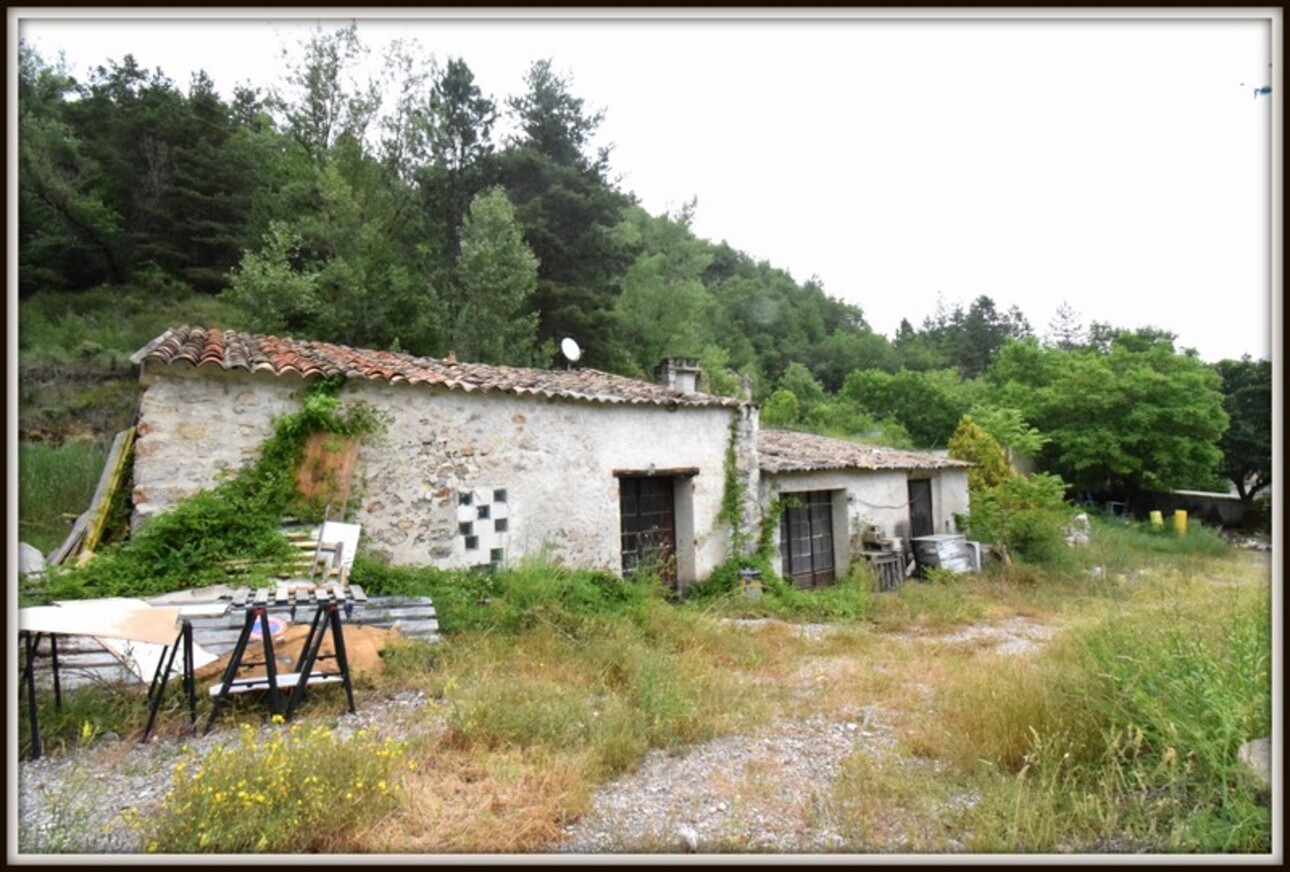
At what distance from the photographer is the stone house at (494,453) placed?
21.6 feet

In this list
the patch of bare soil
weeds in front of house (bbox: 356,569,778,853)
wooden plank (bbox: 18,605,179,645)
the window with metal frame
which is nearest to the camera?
the patch of bare soil

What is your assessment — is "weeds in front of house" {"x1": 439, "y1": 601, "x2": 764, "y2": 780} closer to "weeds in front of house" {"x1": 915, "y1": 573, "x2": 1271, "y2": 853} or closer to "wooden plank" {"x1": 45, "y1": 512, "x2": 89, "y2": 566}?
"weeds in front of house" {"x1": 915, "y1": 573, "x2": 1271, "y2": 853}

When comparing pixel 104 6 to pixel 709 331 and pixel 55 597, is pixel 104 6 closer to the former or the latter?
pixel 55 597

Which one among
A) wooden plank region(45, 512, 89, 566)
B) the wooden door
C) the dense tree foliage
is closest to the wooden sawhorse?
wooden plank region(45, 512, 89, 566)

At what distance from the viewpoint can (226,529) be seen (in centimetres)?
641

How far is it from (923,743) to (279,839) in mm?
3610

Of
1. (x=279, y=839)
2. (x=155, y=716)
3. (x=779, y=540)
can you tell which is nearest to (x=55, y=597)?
(x=155, y=716)

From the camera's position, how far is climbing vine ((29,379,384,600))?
577 cm

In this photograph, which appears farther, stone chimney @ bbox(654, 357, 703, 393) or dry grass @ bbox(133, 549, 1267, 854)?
stone chimney @ bbox(654, 357, 703, 393)

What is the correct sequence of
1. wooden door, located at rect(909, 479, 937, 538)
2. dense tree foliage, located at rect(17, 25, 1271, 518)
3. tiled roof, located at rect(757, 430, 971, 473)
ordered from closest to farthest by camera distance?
1. tiled roof, located at rect(757, 430, 971, 473)
2. wooden door, located at rect(909, 479, 937, 538)
3. dense tree foliage, located at rect(17, 25, 1271, 518)

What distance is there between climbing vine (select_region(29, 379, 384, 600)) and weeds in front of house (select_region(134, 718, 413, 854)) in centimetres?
336

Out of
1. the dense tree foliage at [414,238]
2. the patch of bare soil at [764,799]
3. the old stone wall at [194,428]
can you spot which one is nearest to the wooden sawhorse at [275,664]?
the patch of bare soil at [764,799]

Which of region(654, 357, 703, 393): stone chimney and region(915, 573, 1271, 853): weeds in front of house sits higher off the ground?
region(654, 357, 703, 393): stone chimney

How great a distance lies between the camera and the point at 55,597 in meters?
5.32
